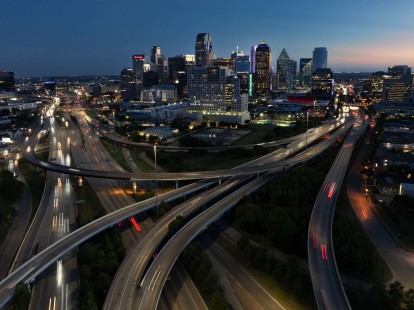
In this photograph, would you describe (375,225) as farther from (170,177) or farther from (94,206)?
(94,206)

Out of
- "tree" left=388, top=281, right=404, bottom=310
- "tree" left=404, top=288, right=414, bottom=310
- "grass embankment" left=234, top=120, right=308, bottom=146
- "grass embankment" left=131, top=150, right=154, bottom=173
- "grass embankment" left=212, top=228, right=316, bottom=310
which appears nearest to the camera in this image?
"tree" left=404, top=288, right=414, bottom=310

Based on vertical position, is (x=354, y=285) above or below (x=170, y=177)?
below

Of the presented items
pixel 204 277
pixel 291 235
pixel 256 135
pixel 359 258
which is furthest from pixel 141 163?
pixel 359 258

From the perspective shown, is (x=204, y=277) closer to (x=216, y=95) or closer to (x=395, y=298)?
(x=395, y=298)

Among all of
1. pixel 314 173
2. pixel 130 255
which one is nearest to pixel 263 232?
pixel 130 255

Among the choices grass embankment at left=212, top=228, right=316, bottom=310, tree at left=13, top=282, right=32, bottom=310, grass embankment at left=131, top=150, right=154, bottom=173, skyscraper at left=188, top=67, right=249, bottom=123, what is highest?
skyscraper at left=188, top=67, right=249, bottom=123

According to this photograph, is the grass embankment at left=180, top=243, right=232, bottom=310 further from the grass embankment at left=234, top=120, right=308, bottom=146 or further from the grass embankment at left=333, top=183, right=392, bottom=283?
the grass embankment at left=234, top=120, right=308, bottom=146

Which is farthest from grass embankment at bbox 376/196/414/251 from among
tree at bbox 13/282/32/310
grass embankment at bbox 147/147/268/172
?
tree at bbox 13/282/32/310

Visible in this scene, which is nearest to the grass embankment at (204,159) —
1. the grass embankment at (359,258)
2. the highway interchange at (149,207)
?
the highway interchange at (149,207)
